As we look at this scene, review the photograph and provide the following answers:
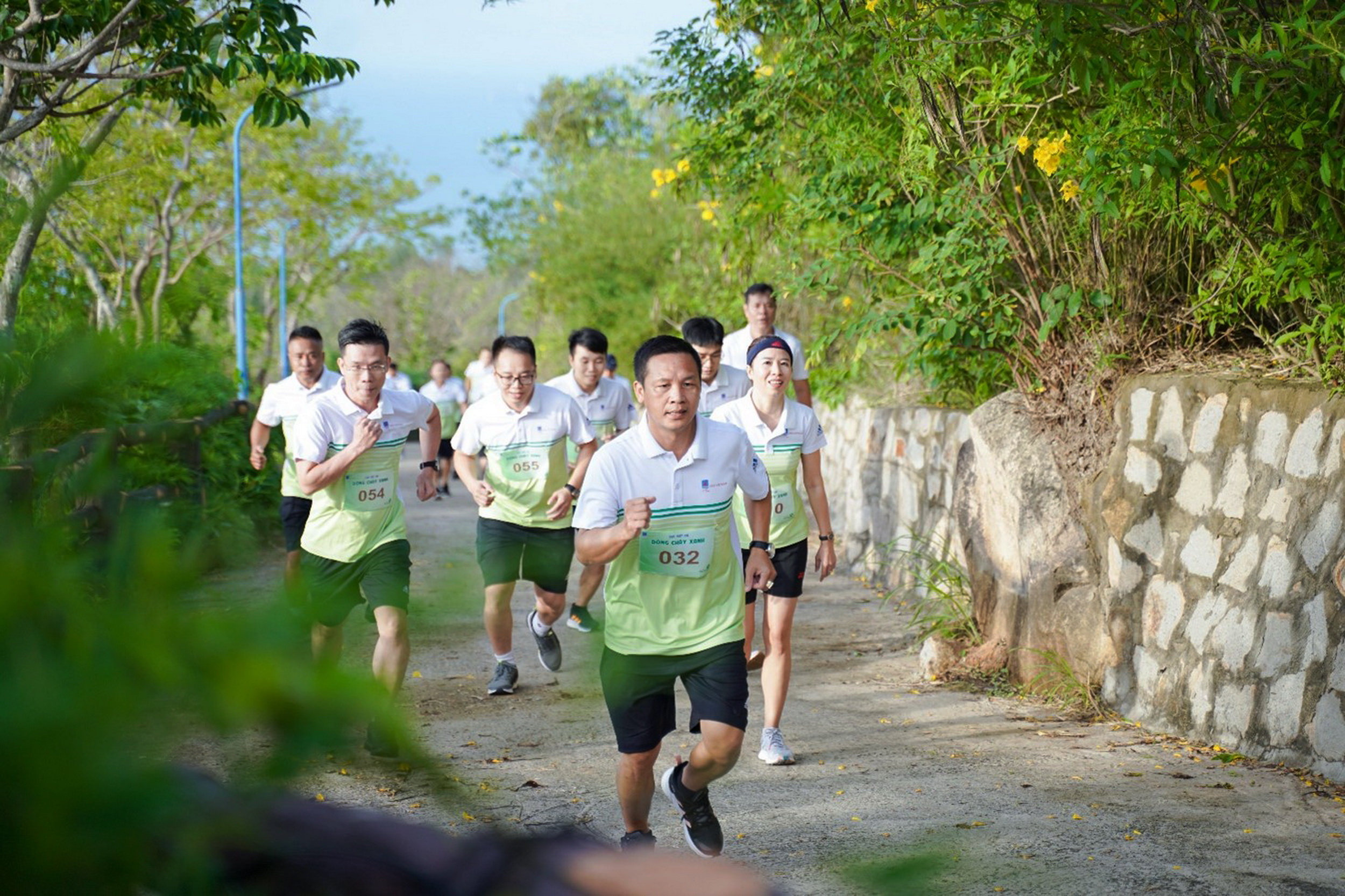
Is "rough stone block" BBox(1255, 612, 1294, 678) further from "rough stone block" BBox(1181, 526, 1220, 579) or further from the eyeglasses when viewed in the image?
the eyeglasses

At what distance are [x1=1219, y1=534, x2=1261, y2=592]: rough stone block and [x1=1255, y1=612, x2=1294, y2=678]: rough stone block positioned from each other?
213 mm

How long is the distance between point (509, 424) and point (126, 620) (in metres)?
7.26

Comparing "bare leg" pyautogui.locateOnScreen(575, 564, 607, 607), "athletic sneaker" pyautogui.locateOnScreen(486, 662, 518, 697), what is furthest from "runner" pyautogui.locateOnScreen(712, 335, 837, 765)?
"athletic sneaker" pyautogui.locateOnScreen(486, 662, 518, 697)

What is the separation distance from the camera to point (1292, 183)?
5.61 meters

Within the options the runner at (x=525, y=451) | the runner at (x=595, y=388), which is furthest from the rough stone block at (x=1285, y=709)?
the runner at (x=595, y=388)

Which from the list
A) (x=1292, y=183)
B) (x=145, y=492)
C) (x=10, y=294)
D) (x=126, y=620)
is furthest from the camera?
(x=1292, y=183)

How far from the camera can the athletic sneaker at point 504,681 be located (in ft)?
24.1

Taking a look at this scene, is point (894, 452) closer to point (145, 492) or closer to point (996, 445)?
point (996, 445)

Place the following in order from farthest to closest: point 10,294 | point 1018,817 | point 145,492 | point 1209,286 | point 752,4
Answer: point 752,4 → point 1209,286 → point 1018,817 → point 10,294 → point 145,492

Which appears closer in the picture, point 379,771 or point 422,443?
point 379,771

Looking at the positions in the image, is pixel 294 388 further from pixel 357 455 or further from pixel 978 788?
pixel 978 788

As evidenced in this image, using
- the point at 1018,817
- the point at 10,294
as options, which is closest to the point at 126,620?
the point at 10,294

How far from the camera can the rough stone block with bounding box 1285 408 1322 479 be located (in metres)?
5.62

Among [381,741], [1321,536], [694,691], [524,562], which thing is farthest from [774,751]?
[381,741]
